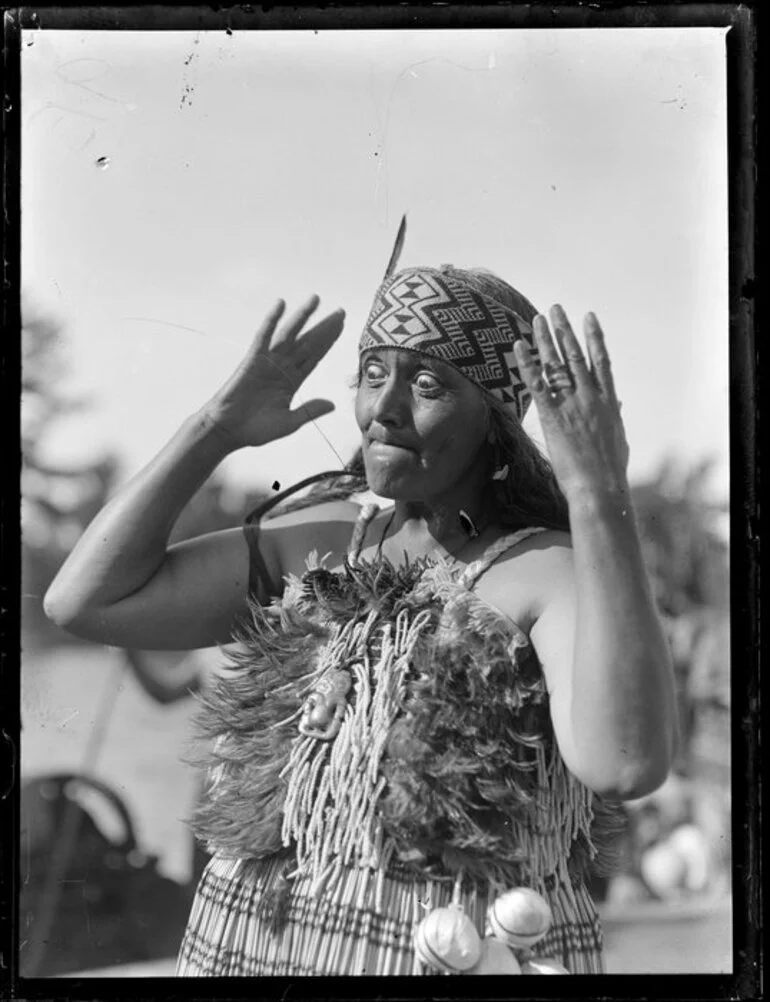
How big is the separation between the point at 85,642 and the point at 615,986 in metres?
1.09

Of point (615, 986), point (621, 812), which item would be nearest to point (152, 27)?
point (621, 812)

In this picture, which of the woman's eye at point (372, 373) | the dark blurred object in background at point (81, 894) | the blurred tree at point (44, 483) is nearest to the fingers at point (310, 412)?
the woman's eye at point (372, 373)

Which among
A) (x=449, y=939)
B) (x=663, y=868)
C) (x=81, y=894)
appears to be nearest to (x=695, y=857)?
(x=663, y=868)

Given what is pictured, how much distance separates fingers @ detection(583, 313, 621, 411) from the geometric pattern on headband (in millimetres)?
135

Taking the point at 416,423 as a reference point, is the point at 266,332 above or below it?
above

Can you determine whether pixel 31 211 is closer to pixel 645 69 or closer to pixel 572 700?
pixel 645 69

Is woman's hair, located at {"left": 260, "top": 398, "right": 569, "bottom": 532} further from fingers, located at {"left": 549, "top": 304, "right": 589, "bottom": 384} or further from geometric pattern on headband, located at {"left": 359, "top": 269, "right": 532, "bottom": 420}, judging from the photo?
fingers, located at {"left": 549, "top": 304, "right": 589, "bottom": 384}

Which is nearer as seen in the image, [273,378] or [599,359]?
[599,359]

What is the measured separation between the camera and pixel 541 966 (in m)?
2.50

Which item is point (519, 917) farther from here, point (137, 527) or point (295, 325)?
point (295, 325)

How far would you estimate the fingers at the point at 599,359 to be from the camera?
8.18ft

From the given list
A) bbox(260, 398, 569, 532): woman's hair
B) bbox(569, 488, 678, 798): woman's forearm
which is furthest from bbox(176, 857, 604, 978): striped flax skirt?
bbox(260, 398, 569, 532): woman's hair

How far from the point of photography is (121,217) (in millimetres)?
2771

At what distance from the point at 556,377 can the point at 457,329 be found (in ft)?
0.67
